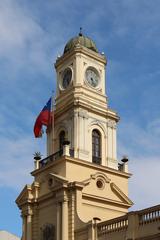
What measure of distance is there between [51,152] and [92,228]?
9.28m

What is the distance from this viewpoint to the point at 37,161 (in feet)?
126

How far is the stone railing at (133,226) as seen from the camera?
2683 centimetres

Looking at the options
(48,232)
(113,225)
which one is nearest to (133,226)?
(113,225)

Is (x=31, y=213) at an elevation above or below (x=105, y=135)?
below

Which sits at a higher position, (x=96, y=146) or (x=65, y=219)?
(x=96, y=146)

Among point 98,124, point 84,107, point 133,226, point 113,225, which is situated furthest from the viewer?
point 98,124

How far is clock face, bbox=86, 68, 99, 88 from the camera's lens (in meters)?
39.9

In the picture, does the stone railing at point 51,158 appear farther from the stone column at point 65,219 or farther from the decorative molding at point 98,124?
the stone column at point 65,219

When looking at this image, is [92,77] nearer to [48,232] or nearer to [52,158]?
[52,158]

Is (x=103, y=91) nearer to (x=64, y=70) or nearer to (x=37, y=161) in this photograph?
(x=64, y=70)

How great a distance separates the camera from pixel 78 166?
3541 centimetres

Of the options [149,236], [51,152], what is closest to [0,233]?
[51,152]

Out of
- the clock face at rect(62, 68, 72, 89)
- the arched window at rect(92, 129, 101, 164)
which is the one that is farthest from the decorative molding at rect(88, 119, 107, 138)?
the clock face at rect(62, 68, 72, 89)

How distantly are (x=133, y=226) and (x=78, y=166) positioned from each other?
8.27 meters
